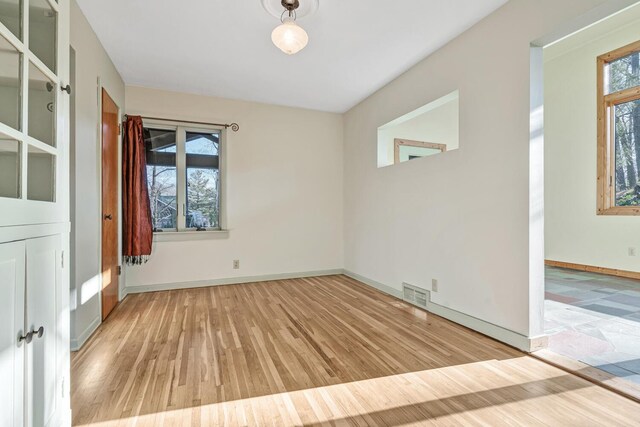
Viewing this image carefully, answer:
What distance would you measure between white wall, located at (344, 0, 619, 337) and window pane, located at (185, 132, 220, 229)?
237 cm

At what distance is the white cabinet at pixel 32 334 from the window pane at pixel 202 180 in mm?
2859

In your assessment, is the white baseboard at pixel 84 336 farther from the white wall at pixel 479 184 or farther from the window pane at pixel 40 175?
the white wall at pixel 479 184

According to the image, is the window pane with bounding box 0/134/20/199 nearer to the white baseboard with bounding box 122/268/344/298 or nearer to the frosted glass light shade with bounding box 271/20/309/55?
the frosted glass light shade with bounding box 271/20/309/55

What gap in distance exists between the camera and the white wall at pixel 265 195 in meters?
3.80

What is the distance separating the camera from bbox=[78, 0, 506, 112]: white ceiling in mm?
2219

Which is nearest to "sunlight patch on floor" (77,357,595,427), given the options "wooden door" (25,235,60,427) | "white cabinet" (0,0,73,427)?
"wooden door" (25,235,60,427)

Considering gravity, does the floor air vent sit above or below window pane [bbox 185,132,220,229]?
below

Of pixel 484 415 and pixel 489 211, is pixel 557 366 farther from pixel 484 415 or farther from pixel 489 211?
pixel 489 211

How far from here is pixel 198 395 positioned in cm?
159

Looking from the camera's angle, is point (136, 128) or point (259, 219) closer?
point (136, 128)

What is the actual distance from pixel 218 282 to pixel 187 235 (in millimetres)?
760

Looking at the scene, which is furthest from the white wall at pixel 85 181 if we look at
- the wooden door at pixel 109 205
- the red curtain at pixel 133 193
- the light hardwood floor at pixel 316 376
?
the red curtain at pixel 133 193

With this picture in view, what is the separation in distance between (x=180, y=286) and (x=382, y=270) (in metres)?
2.63

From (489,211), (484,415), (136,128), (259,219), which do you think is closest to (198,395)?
(484,415)
